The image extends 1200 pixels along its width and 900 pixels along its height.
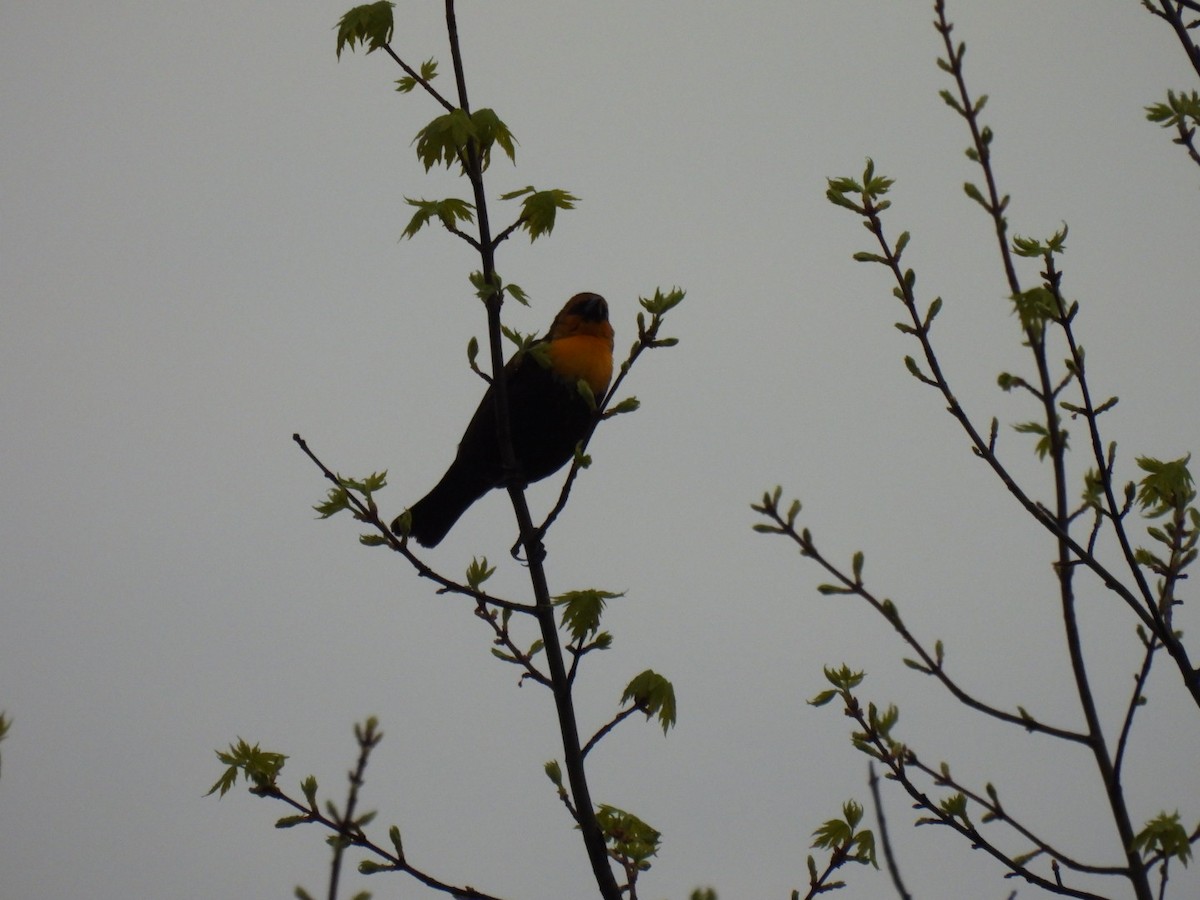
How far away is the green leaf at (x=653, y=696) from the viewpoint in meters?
2.82

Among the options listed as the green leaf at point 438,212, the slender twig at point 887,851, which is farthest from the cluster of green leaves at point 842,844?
the green leaf at point 438,212

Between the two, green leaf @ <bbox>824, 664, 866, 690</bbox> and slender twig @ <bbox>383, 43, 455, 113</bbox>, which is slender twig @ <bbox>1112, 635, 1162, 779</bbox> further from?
slender twig @ <bbox>383, 43, 455, 113</bbox>

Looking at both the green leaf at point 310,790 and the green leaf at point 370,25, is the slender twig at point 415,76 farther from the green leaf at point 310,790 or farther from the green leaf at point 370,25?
the green leaf at point 310,790

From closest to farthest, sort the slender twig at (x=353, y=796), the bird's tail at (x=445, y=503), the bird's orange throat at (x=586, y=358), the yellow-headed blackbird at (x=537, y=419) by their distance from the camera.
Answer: the slender twig at (x=353, y=796) → the yellow-headed blackbird at (x=537, y=419) → the bird's orange throat at (x=586, y=358) → the bird's tail at (x=445, y=503)

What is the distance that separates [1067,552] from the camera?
2.76 meters

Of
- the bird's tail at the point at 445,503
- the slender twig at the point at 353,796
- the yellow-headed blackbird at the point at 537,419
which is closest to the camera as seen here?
the slender twig at the point at 353,796

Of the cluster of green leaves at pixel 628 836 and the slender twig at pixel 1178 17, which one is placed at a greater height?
the slender twig at pixel 1178 17

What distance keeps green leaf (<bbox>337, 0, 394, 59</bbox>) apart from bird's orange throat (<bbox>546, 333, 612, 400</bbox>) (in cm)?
232

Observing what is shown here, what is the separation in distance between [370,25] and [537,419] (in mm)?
2381

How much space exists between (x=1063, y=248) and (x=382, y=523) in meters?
1.79

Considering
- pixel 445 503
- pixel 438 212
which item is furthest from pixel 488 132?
pixel 445 503

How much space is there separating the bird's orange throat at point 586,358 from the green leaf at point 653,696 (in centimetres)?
249

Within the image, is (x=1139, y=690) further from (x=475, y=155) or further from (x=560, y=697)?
(x=475, y=155)

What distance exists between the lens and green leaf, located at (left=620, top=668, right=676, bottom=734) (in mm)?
2818
